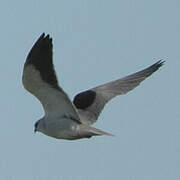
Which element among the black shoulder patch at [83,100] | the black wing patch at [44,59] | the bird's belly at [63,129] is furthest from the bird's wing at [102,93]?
the black wing patch at [44,59]

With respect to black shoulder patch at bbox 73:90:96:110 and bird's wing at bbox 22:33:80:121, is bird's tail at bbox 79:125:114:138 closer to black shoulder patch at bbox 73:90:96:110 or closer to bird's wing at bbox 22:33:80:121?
bird's wing at bbox 22:33:80:121

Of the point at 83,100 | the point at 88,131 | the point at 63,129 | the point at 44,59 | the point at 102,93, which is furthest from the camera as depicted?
the point at 102,93

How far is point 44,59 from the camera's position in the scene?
54.6 ft

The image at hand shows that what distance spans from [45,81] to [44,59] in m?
0.40

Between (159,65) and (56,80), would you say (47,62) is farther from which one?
(159,65)

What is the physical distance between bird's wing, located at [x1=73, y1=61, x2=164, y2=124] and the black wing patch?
5.51 feet

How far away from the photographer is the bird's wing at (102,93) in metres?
18.5

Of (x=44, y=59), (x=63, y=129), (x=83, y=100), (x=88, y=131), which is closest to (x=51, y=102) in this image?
(x=63, y=129)

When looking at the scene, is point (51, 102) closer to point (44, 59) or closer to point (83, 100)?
point (44, 59)

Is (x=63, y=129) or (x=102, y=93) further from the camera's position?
(x=102, y=93)

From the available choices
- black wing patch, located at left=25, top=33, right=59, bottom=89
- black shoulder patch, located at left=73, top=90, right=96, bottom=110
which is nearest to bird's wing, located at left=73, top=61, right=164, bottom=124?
black shoulder patch, located at left=73, top=90, right=96, bottom=110

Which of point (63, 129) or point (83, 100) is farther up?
point (83, 100)

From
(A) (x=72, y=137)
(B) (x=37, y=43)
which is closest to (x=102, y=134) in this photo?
(A) (x=72, y=137)

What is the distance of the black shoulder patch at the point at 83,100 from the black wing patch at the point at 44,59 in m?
2.06
